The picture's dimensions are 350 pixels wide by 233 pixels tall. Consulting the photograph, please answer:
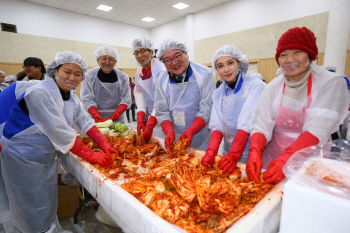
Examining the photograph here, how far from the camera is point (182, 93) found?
2.62m

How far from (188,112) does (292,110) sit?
1296 millimetres

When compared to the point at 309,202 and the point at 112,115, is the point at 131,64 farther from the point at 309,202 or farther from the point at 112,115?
the point at 309,202

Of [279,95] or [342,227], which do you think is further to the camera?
[279,95]

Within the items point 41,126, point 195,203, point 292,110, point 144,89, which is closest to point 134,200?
point 195,203

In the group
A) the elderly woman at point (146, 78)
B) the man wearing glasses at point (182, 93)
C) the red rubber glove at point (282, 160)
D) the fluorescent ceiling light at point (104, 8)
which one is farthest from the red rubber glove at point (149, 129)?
the fluorescent ceiling light at point (104, 8)

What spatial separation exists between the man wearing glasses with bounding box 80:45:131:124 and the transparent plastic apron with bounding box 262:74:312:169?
270 centimetres

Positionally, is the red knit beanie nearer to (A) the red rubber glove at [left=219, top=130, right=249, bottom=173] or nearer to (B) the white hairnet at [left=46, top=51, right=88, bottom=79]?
(A) the red rubber glove at [left=219, top=130, right=249, bottom=173]

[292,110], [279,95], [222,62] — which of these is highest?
[222,62]

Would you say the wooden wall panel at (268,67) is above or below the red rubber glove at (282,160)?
above

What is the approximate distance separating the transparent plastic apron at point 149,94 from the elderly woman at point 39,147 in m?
1.37

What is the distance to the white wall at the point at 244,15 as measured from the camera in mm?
7309

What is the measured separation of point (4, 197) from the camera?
7.37ft

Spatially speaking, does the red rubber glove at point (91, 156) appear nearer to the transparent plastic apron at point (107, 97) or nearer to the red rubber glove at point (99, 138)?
the red rubber glove at point (99, 138)

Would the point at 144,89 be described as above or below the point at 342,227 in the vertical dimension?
above
